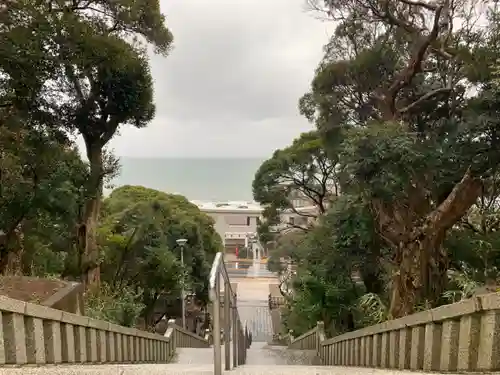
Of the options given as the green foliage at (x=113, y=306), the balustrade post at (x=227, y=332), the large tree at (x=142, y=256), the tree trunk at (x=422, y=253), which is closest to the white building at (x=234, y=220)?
the large tree at (x=142, y=256)

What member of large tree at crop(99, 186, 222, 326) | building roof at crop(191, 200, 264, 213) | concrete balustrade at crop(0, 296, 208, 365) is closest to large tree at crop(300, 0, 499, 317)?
concrete balustrade at crop(0, 296, 208, 365)

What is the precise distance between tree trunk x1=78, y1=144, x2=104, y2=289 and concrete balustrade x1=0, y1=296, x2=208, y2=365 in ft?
11.0

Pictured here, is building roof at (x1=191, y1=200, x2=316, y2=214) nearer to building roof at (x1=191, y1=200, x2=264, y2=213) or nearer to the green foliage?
building roof at (x1=191, y1=200, x2=264, y2=213)

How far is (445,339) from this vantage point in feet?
8.70

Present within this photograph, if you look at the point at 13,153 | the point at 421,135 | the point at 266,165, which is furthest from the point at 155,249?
the point at 421,135

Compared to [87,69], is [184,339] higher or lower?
lower

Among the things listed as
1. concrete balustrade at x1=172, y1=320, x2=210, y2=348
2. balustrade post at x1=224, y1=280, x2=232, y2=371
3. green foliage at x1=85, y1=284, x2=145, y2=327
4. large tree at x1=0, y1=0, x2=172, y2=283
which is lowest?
concrete balustrade at x1=172, y1=320, x2=210, y2=348

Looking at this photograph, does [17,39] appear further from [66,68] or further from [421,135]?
[421,135]

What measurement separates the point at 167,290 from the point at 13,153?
7.31m

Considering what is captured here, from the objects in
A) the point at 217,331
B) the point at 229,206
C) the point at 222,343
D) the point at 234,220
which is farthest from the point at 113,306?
the point at 229,206

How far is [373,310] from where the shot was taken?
632 centimetres

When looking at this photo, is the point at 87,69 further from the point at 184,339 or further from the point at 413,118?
the point at 184,339

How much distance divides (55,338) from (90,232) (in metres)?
5.47

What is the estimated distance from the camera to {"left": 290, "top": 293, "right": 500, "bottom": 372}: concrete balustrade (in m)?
2.24
